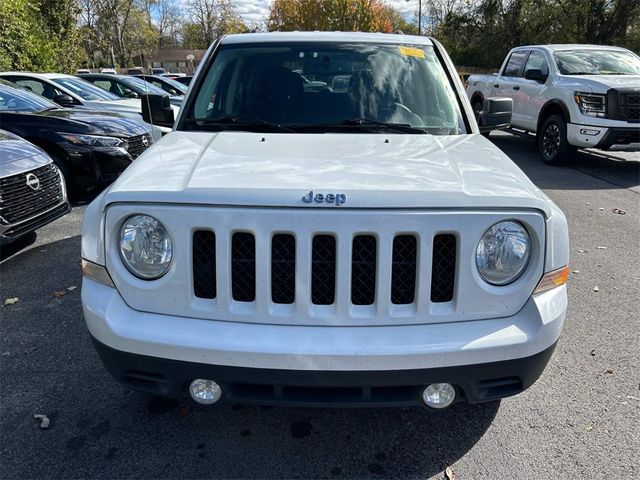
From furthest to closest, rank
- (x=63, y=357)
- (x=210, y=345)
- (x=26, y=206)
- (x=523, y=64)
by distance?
(x=523, y=64) < (x=26, y=206) < (x=63, y=357) < (x=210, y=345)

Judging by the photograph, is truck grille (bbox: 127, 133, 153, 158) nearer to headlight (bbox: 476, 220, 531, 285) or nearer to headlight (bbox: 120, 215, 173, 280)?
headlight (bbox: 120, 215, 173, 280)

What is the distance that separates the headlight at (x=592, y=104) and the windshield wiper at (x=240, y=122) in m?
7.31

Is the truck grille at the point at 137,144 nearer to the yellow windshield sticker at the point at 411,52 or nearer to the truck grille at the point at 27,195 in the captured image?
the truck grille at the point at 27,195

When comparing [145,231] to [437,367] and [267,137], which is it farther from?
[437,367]

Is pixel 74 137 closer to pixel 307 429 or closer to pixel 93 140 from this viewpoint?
pixel 93 140

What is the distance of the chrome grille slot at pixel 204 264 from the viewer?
2115mm

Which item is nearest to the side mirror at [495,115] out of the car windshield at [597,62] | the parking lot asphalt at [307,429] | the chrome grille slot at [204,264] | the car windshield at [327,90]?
the car windshield at [327,90]

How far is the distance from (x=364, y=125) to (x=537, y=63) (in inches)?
345

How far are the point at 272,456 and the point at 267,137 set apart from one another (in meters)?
1.64

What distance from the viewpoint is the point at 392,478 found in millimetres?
2352

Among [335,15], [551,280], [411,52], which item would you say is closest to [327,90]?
[411,52]

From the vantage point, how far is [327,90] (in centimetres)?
340

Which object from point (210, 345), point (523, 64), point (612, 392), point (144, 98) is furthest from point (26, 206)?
point (523, 64)

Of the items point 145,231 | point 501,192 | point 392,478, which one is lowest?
point 392,478
